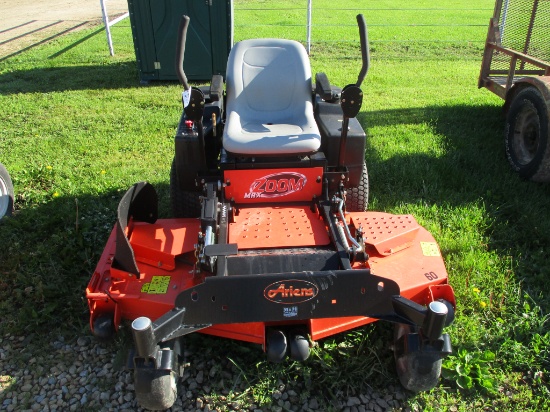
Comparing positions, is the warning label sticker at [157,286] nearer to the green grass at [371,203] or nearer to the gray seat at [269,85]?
the green grass at [371,203]

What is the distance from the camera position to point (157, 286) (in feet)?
8.28

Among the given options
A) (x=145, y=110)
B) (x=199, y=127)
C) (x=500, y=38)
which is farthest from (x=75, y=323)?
(x=500, y=38)

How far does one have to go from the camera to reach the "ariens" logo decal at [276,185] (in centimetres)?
297

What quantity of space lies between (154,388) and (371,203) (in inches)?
94.1

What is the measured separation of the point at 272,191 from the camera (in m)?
3.02

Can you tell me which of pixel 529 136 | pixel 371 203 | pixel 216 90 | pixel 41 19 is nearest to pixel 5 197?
pixel 216 90

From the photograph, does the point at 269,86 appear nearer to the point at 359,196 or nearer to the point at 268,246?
the point at 359,196

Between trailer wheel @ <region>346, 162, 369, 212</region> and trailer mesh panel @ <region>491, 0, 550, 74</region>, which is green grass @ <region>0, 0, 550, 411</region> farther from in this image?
trailer mesh panel @ <region>491, 0, 550, 74</region>

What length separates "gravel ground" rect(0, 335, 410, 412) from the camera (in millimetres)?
2348

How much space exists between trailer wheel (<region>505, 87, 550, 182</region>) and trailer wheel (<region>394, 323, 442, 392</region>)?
8.35 feet

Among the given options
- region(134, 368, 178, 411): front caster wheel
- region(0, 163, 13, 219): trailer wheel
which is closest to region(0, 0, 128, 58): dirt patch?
region(0, 163, 13, 219): trailer wheel

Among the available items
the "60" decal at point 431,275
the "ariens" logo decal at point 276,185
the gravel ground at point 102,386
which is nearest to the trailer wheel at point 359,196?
the "ariens" logo decal at point 276,185

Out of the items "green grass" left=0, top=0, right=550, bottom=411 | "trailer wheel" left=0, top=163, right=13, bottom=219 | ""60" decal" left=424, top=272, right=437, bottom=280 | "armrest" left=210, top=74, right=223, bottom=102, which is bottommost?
"green grass" left=0, top=0, right=550, bottom=411

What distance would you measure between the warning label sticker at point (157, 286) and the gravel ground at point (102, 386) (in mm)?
406
